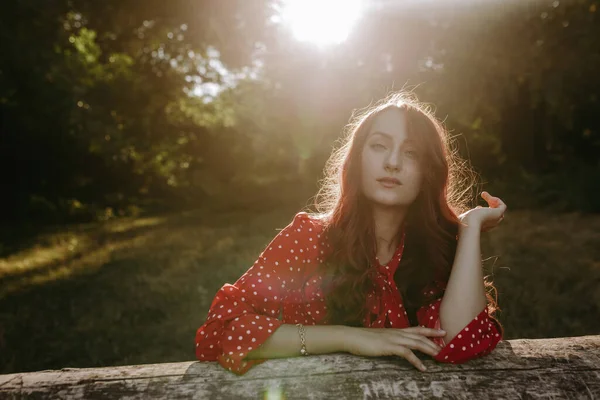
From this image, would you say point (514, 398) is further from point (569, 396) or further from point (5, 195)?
point (5, 195)

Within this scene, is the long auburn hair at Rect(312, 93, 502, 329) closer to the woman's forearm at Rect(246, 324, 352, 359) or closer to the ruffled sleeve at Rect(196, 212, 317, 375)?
the ruffled sleeve at Rect(196, 212, 317, 375)

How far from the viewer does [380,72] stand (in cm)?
1156

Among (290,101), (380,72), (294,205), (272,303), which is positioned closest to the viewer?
(272,303)

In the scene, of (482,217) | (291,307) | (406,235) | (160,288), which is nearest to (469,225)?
(482,217)

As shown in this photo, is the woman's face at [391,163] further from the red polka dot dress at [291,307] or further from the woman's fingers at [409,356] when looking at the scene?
the woman's fingers at [409,356]

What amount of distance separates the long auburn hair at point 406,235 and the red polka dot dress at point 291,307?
1.7 inches

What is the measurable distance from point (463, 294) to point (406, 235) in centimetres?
41

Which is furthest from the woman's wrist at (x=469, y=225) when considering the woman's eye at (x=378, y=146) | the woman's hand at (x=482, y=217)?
the woman's eye at (x=378, y=146)

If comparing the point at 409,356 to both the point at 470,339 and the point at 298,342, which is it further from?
the point at 298,342

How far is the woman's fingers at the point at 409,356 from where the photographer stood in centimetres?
167

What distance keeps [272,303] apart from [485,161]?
13.7 m

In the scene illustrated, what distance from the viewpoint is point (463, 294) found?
187 cm

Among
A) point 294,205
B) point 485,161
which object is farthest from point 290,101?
point 485,161

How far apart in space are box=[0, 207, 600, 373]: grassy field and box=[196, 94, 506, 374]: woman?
0.89 metres
